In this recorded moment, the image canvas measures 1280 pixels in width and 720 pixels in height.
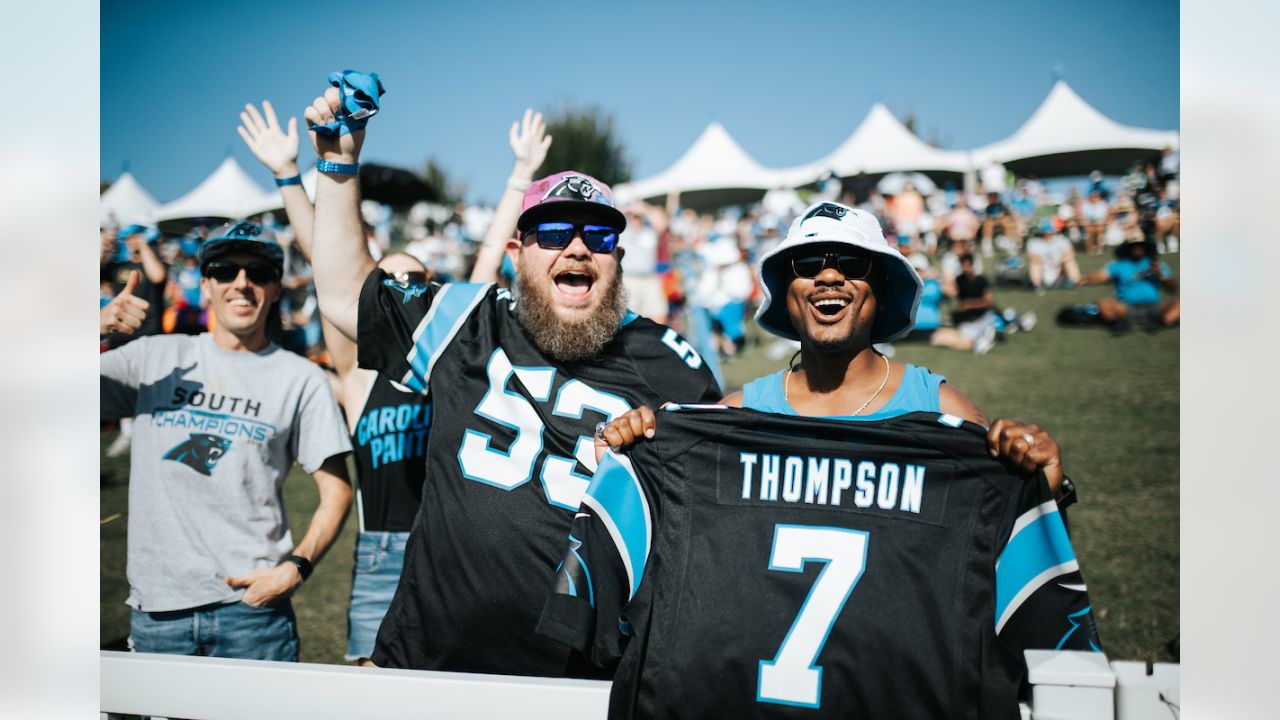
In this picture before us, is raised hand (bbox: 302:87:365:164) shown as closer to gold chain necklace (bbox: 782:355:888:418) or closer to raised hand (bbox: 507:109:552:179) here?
raised hand (bbox: 507:109:552:179)

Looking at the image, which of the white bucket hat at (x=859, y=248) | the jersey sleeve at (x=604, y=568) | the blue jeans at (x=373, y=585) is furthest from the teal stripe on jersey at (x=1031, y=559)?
the blue jeans at (x=373, y=585)

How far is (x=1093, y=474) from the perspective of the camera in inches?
245

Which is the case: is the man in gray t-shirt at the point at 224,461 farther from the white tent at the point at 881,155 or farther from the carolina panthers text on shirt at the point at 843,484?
the white tent at the point at 881,155

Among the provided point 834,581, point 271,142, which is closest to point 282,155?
point 271,142

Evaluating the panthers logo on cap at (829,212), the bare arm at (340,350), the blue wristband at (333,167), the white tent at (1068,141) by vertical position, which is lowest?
the bare arm at (340,350)

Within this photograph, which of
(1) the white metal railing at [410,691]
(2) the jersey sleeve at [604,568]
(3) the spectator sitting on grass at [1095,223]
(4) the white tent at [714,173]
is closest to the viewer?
(1) the white metal railing at [410,691]

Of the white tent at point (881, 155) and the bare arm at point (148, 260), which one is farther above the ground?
the white tent at point (881, 155)

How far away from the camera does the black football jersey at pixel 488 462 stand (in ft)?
8.14

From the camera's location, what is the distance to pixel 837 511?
73.5 inches

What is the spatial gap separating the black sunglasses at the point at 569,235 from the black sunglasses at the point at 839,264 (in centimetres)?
82

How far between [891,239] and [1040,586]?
11.4 meters

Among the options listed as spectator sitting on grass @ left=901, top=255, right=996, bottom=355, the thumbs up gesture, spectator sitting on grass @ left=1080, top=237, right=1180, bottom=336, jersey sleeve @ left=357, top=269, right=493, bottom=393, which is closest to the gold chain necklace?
jersey sleeve @ left=357, top=269, right=493, bottom=393
